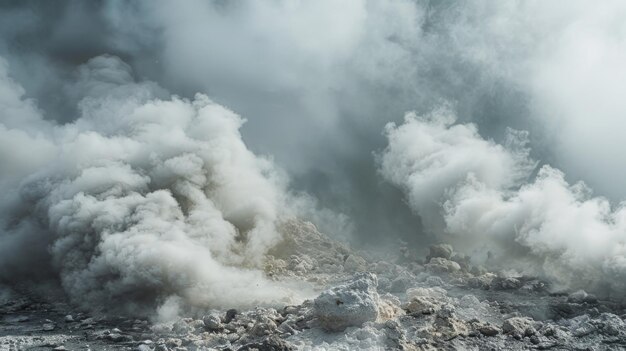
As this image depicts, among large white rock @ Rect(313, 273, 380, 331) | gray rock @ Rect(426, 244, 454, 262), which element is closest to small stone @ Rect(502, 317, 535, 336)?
large white rock @ Rect(313, 273, 380, 331)

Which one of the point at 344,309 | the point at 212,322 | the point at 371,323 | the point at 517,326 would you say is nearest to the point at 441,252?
the point at 517,326

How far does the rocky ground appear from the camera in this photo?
20.6 m

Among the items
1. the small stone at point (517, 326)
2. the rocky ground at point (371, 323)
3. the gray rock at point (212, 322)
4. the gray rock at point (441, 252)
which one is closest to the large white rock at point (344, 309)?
the rocky ground at point (371, 323)

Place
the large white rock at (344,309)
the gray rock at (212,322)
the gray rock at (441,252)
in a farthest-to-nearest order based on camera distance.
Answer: the gray rock at (441,252)
the gray rock at (212,322)
the large white rock at (344,309)

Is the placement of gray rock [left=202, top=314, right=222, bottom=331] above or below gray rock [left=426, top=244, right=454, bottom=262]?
below

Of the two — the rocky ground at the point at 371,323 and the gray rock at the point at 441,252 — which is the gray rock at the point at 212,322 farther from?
the gray rock at the point at 441,252

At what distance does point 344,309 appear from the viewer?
68.5 feet

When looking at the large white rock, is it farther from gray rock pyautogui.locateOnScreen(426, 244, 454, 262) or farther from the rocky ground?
gray rock pyautogui.locateOnScreen(426, 244, 454, 262)

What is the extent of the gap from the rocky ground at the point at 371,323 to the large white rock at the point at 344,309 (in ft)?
0.13

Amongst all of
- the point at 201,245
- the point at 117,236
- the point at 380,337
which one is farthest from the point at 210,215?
the point at 380,337

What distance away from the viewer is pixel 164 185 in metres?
37.2

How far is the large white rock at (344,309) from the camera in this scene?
2088 cm

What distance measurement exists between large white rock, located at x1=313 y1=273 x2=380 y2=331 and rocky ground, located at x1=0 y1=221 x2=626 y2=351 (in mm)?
40

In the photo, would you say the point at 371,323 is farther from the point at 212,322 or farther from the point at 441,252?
the point at 441,252
